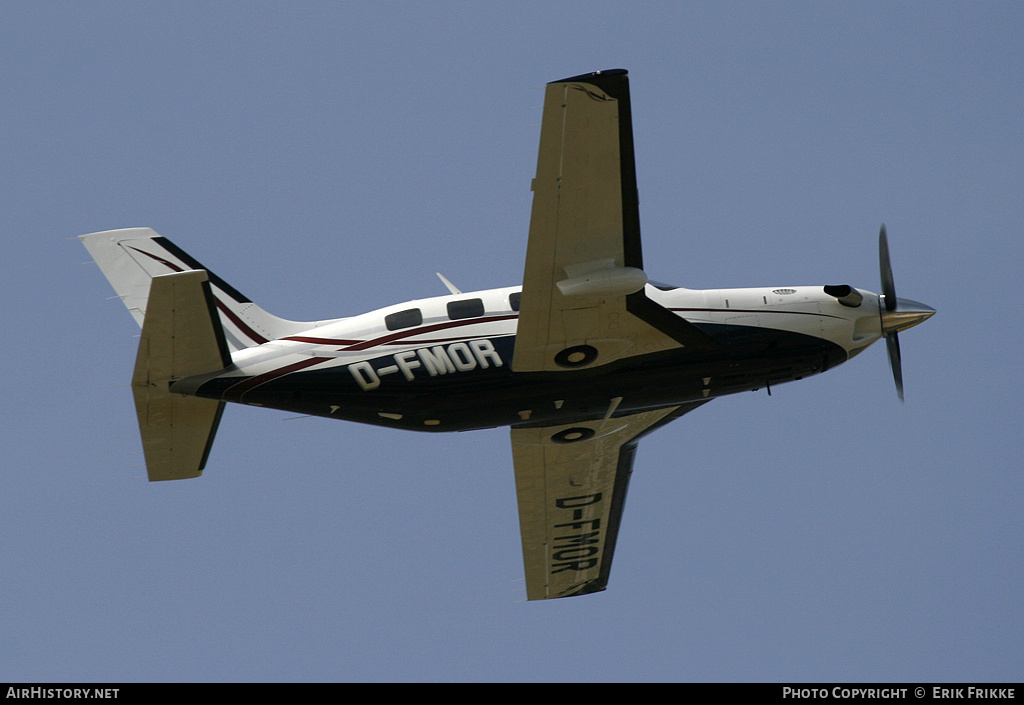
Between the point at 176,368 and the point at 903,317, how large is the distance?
16949 millimetres

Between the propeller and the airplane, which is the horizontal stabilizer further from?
the propeller

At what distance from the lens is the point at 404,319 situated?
2634 centimetres

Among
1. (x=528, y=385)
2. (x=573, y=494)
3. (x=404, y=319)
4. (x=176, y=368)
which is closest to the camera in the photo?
(x=176, y=368)

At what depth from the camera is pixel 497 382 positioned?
26.3 meters

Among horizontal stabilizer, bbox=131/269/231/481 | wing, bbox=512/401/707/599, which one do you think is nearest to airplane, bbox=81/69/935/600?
horizontal stabilizer, bbox=131/269/231/481

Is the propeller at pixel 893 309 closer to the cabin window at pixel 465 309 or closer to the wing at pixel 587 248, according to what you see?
the wing at pixel 587 248

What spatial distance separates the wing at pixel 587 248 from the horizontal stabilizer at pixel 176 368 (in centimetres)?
671

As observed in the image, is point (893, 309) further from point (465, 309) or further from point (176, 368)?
point (176, 368)

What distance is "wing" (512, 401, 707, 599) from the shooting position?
30.0m

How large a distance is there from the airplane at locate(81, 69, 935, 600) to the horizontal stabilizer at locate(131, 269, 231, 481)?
0.03 meters

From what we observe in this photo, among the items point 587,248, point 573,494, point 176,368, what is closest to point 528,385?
point 587,248
